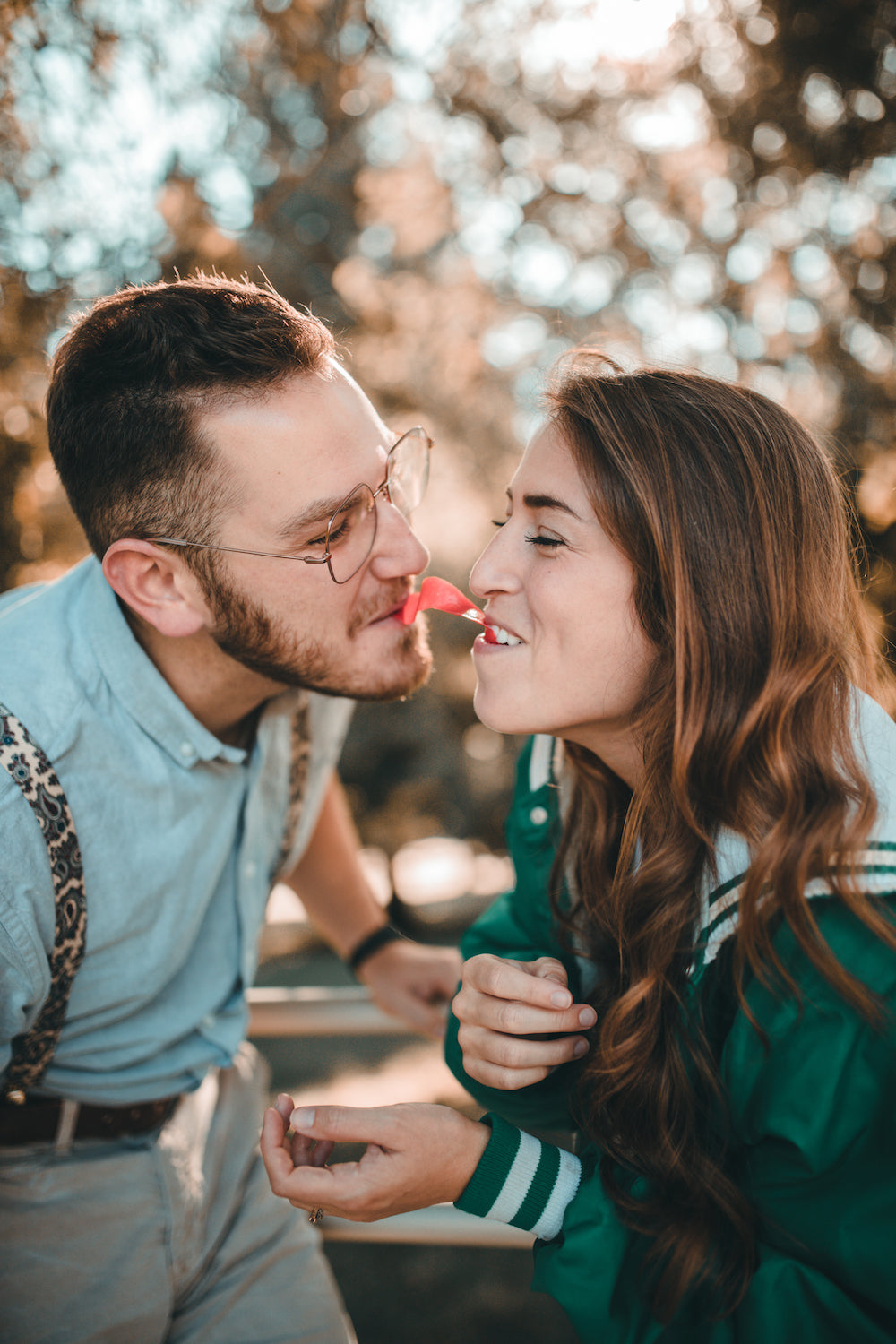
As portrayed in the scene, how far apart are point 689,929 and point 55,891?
1.31 m

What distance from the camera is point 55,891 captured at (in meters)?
1.78

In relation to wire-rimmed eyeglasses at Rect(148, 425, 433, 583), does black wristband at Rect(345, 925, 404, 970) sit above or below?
below

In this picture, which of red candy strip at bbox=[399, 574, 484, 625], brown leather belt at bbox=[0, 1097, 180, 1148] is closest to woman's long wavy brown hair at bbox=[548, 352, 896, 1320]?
red candy strip at bbox=[399, 574, 484, 625]

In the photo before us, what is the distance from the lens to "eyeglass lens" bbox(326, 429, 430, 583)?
2.11 metres

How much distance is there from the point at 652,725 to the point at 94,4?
129 inches

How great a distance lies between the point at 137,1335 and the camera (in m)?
1.94

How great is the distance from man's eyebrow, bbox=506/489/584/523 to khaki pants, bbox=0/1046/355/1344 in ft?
6.01

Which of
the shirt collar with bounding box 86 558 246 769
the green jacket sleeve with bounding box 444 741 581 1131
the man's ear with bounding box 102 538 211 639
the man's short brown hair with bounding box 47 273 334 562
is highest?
the man's short brown hair with bounding box 47 273 334 562

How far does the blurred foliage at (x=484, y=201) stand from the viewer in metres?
3.21

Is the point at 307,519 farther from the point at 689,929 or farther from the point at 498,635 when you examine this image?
the point at 689,929

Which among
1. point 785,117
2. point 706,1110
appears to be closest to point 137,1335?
point 706,1110

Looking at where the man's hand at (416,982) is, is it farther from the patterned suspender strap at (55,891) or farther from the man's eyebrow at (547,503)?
the man's eyebrow at (547,503)

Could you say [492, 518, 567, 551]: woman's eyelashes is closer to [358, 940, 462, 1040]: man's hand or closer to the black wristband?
[358, 940, 462, 1040]: man's hand

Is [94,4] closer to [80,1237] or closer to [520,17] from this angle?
[520,17]
